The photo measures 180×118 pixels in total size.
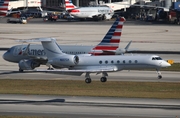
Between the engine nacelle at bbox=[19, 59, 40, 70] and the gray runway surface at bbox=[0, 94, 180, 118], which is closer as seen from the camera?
Answer: the gray runway surface at bbox=[0, 94, 180, 118]

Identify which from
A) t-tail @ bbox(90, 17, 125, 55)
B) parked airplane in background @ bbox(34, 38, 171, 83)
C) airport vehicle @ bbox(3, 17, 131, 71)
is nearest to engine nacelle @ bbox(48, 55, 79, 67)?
parked airplane in background @ bbox(34, 38, 171, 83)

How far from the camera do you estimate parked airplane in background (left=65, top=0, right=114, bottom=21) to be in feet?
488

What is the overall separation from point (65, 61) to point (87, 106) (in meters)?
14.1

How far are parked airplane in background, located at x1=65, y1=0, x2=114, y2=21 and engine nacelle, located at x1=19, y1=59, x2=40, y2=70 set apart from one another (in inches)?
3588

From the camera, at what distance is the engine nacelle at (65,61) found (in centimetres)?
4791

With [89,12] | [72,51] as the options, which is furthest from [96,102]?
[89,12]

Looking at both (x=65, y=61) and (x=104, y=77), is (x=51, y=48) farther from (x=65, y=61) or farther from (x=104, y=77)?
(x=104, y=77)

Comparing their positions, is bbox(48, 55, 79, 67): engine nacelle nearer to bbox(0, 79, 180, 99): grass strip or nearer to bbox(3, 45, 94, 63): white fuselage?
bbox(0, 79, 180, 99): grass strip

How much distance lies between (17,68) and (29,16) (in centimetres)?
10946

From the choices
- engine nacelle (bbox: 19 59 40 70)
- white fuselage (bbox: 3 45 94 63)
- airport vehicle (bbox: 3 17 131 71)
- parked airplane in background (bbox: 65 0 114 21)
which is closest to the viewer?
engine nacelle (bbox: 19 59 40 70)

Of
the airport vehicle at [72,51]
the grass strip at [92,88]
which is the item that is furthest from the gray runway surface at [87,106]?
the airport vehicle at [72,51]

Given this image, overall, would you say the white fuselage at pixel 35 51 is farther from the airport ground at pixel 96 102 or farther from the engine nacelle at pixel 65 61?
the engine nacelle at pixel 65 61

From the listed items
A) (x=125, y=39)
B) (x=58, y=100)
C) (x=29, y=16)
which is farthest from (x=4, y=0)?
(x=29, y=16)

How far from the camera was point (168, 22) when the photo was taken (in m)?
144
